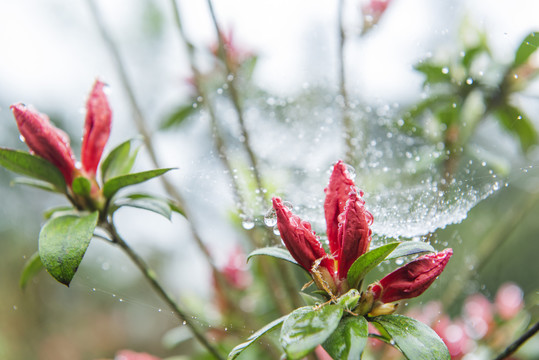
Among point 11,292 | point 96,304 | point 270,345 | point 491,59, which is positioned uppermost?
point 491,59

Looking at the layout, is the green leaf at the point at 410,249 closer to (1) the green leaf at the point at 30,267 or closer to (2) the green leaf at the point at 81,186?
(2) the green leaf at the point at 81,186

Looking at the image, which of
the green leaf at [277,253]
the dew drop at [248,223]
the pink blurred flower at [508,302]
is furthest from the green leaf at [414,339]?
the pink blurred flower at [508,302]

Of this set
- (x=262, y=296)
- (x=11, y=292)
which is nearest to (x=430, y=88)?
(x=262, y=296)

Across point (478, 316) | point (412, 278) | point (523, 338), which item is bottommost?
point (478, 316)

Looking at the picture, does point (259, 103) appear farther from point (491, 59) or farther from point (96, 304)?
point (96, 304)

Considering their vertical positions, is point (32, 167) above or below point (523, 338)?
above

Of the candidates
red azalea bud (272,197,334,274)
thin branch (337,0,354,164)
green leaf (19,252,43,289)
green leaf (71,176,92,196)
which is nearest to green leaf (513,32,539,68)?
thin branch (337,0,354,164)

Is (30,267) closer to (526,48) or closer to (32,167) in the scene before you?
(32,167)

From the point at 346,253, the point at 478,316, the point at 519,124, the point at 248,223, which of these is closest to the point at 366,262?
the point at 346,253
